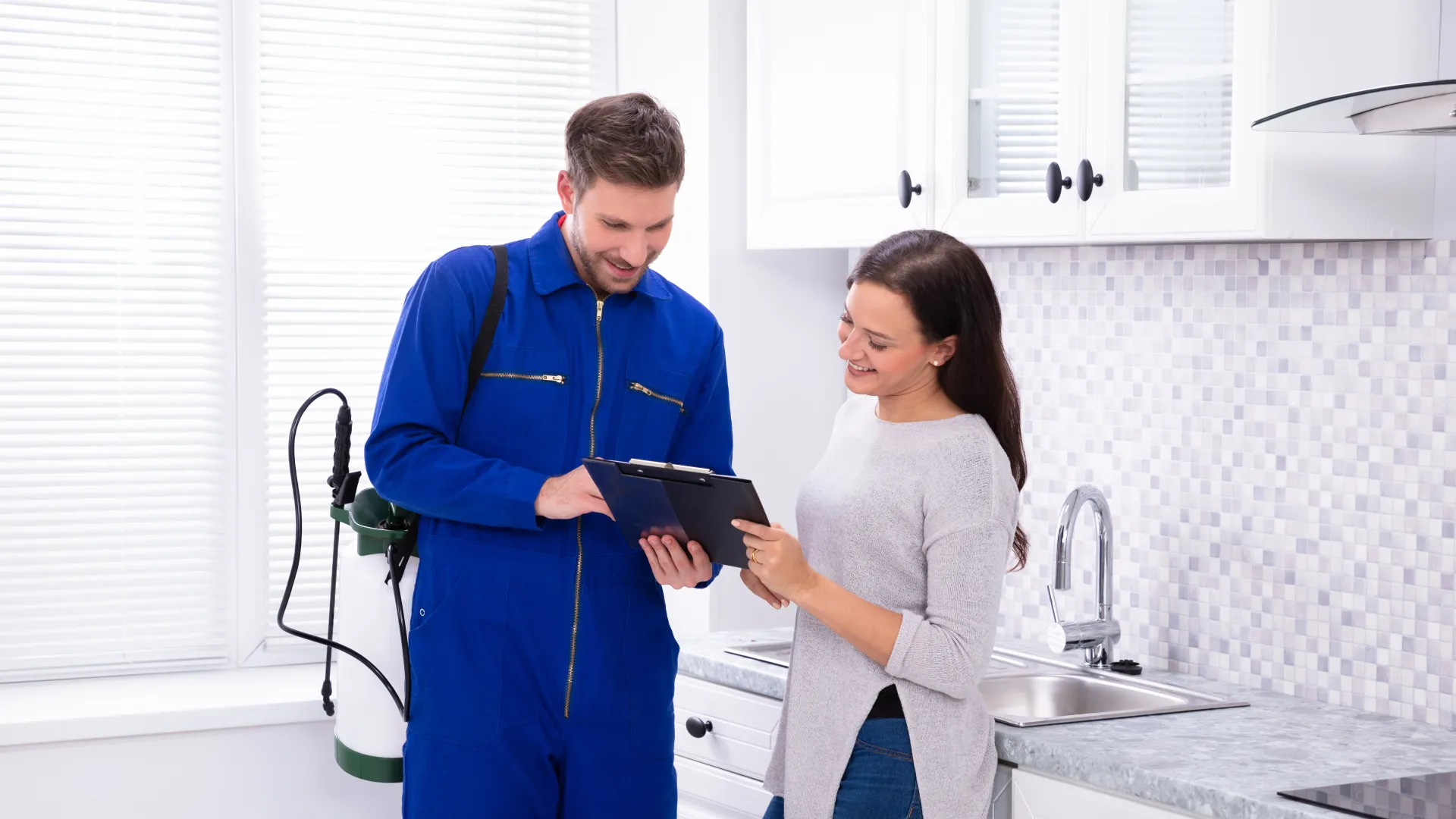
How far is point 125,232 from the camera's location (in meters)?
2.99

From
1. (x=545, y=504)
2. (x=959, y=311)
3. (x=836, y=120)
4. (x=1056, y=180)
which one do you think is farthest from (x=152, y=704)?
(x=1056, y=180)

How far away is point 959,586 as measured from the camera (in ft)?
5.55

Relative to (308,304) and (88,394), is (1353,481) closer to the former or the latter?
(308,304)

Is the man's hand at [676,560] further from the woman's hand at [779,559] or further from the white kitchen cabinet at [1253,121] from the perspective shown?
the white kitchen cabinet at [1253,121]

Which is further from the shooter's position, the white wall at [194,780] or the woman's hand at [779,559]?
the white wall at [194,780]

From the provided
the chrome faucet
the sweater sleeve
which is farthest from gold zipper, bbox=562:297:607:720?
the chrome faucet

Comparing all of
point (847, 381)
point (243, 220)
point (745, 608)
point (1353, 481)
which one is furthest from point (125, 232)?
point (1353, 481)

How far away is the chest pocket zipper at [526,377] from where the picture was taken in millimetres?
1904

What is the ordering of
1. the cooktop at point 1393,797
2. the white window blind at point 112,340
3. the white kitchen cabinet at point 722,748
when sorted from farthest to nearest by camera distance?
the white window blind at point 112,340
the white kitchen cabinet at point 722,748
the cooktop at point 1393,797

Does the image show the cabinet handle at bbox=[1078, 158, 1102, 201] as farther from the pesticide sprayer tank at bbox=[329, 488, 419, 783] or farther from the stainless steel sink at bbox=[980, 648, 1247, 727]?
the pesticide sprayer tank at bbox=[329, 488, 419, 783]

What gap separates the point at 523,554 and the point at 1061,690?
40.9 inches

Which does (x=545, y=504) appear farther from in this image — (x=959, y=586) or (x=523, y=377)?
(x=959, y=586)

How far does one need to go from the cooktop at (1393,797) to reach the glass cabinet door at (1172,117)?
2.53 ft

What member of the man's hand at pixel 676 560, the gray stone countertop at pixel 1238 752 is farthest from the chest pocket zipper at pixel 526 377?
the gray stone countertop at pixel 1238 752
